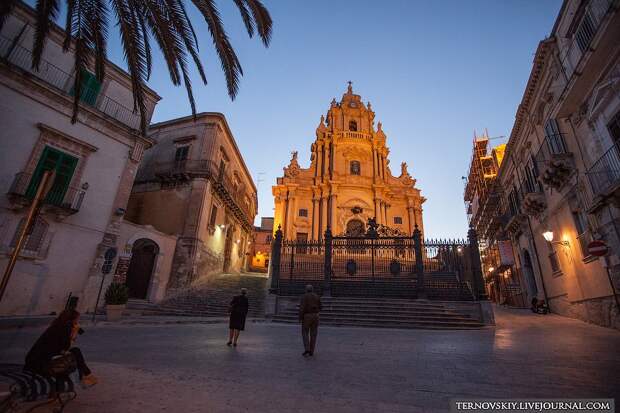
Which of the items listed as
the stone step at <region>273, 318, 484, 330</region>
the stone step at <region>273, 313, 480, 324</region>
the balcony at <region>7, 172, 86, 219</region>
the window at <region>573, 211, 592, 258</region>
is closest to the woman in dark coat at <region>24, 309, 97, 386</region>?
the stone step at <region>273, 318, 484, 330</region>

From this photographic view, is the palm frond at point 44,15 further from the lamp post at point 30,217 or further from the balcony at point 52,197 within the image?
the balcony at point 52,197

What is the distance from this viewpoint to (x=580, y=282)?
40.0 feet

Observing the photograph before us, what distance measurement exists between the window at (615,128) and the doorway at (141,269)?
777 inches

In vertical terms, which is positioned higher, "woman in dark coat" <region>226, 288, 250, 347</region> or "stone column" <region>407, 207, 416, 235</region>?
"stone column" <region>407, 207, 416, 235</region>

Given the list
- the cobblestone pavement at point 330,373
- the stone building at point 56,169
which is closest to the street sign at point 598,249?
the cobblestone pavement at point 330,373

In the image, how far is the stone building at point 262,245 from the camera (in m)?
39.2

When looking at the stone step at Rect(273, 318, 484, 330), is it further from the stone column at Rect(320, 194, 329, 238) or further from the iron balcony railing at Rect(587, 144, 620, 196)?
the stone column at Rect(320, 194, 329, 238)

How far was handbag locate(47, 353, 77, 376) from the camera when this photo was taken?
2.72 metres

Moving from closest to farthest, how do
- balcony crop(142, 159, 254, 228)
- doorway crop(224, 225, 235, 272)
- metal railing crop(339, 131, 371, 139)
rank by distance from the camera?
balcony crop(142, 159, 254, 228) < doorway crop(224, 225, 235, 272) < metal railing crop(339, 131, 371, 139)

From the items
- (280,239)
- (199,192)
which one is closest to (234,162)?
(199,192)

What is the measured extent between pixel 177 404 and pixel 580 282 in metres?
15.7

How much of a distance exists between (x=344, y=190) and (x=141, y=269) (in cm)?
2078

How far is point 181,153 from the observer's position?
20.4m

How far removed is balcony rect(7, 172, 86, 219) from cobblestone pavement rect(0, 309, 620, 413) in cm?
612
